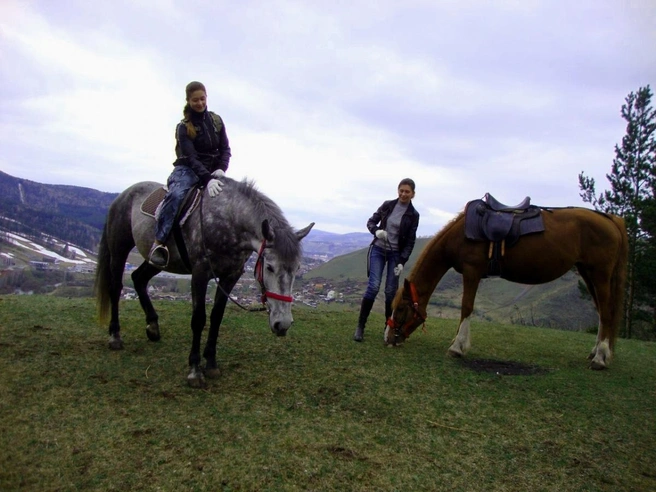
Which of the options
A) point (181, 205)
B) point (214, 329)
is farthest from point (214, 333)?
point (181, 205)

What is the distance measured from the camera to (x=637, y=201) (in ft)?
50.0

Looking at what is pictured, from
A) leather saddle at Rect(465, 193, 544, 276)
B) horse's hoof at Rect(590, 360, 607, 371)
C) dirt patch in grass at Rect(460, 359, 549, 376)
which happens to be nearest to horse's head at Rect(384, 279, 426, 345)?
dirt patch in grass at Rect(460, 359, 549, 376)

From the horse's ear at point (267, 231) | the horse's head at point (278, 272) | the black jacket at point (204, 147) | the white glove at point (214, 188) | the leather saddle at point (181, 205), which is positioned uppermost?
the black jacket at point (204, 147)

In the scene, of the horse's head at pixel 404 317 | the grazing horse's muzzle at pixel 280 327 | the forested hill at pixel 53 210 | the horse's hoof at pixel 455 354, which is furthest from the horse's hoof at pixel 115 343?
the forested hill at pixel 53 210

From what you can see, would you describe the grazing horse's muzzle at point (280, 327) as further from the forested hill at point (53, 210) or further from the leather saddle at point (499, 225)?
the forested hill at point (53, 210)

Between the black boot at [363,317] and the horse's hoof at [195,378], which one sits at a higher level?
the black boot at [363,317]

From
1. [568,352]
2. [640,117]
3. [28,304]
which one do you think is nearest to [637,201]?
[640,117]

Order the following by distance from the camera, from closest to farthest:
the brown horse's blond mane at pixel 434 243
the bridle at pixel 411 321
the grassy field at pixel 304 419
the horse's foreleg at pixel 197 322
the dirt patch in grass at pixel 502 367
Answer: the grassy field at pixel 304 419
the horse's foreleg at pixel 197 322
the dirt patch in grass at pixel 502 367
the bridle at pixel 411 321
the brown horse's blond mane at pixel 434 243

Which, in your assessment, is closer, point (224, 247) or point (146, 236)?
point (224, 247)

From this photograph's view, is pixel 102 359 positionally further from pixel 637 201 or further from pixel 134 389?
pixel 637 201

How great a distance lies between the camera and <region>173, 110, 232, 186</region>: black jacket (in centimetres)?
427

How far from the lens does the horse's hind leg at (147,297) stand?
5094mm

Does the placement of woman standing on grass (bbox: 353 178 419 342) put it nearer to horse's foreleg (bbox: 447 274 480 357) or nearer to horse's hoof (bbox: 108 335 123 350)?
horse's foreleg (bbox: 447 274 480 357)

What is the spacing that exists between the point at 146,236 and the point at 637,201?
17733 millimetres
